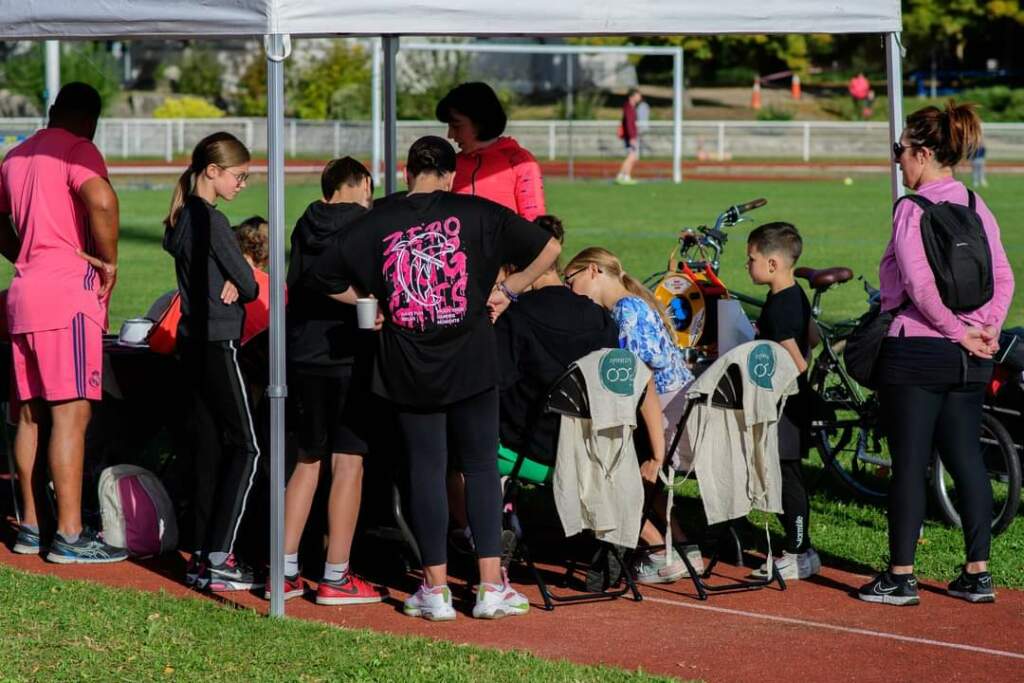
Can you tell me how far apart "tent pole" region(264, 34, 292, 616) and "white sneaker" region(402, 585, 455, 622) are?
1.66 ft

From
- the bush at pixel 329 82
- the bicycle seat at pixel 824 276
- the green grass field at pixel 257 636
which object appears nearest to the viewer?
the green grass field at pixel 257 636

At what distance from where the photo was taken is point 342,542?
616 centimetres

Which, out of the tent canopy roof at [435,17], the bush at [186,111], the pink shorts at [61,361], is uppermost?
the bush at [186,111]

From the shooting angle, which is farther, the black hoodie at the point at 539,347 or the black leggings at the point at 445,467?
the black hoodie at the point at 539,347

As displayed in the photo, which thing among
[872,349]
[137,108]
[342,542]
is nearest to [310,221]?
[342,542]

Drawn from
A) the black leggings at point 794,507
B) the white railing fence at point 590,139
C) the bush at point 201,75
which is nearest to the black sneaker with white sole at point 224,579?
the black leggings at point 794,507

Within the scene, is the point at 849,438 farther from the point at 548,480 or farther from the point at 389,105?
the point at 389,105

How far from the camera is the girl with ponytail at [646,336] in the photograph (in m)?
6.47

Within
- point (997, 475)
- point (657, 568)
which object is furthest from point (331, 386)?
point (997, 475)

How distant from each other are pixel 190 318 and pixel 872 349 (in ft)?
8.68

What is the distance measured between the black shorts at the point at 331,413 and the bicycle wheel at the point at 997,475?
9.36ft

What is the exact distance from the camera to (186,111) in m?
47.5

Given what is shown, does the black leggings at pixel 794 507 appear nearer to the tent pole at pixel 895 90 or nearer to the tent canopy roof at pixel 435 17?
the tent pole at pixel 895 90

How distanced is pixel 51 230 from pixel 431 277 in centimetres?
185
